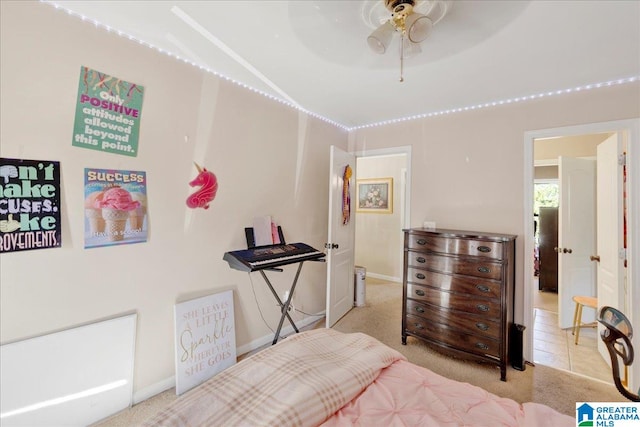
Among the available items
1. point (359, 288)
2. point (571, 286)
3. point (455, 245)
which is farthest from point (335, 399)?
point (571, 286)

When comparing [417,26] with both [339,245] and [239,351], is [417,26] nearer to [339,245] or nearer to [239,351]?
[339,245]

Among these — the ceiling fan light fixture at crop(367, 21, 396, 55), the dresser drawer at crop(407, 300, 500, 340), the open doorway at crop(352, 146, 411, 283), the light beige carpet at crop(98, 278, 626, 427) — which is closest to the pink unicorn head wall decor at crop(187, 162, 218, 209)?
the light beige carpet at crop(98, 278, 626, 427)

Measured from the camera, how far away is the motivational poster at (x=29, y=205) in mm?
1446

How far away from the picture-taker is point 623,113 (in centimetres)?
224

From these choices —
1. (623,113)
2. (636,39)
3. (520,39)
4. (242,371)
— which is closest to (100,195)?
(242,371)

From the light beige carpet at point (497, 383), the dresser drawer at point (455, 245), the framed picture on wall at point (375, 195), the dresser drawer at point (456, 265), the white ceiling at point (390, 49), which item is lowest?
the light beige carpet at point (497, 383)

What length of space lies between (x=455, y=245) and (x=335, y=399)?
1.92m

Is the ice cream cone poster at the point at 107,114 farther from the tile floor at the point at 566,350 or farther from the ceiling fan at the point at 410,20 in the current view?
the tile floor at the point at 566,350

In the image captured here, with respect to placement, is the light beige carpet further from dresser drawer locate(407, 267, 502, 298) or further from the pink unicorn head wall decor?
the pink unicorn head wall decor

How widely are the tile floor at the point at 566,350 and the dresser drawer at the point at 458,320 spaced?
756 mm

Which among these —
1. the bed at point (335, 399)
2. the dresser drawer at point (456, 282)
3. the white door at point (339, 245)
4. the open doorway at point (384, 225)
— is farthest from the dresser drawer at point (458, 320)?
the open doorway at point (384, 225)

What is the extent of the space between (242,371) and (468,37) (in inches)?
89.7

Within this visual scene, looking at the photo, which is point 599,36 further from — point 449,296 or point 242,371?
point 242,371

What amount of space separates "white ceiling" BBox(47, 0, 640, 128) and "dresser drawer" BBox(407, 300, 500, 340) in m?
2.06
